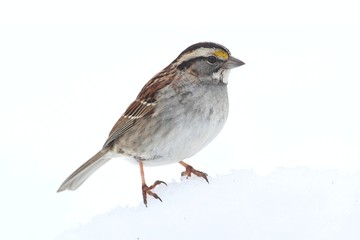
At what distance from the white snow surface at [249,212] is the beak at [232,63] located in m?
1.04

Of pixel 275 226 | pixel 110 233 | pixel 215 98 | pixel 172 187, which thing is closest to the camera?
pixel 275 226

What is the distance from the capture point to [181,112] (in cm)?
542

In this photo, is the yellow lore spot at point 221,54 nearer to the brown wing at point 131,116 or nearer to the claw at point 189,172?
the brown wing at point 131,116

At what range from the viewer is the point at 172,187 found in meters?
4.88

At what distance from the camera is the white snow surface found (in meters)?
4.05

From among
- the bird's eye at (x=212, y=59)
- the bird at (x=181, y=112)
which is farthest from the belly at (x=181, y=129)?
the bird's eye at (x=212, y=59)

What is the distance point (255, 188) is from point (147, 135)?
1.31 metres

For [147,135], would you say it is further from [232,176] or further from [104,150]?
[232,176]

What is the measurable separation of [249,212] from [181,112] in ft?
4.51

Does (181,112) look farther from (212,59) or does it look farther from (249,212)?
(249,212)

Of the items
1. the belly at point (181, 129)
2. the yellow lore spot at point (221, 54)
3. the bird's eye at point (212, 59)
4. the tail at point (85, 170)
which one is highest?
the yellow lore spot at point (221, 54)

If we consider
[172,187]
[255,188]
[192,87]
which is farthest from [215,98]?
[255,188]

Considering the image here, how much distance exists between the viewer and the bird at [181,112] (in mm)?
5375

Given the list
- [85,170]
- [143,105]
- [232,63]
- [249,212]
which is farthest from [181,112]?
[249,212]
